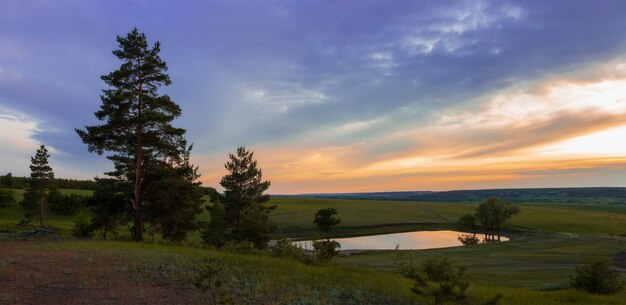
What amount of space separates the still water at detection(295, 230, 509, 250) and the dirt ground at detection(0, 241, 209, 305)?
60.0m

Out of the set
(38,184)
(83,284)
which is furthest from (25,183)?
(83,284)

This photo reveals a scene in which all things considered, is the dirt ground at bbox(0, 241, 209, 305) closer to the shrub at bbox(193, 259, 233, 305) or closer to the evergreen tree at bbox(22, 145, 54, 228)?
the shrub at bbox(193, 259, 233, 305)

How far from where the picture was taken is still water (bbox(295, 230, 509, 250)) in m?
74.8

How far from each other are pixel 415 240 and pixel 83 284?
81189 mm

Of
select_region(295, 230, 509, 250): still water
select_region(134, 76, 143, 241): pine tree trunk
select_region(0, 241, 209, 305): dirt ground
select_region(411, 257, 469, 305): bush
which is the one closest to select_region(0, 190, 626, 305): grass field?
select_region(0, 241, 209, 305): dirt ground

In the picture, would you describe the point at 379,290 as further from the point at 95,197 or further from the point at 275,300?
the point at 95,197

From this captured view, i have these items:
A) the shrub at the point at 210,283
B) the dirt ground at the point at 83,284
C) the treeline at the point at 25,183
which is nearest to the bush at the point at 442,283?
the shrub at the point at 210,283

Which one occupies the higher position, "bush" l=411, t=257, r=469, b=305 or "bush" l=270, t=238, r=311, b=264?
"bush" l=411, t=257, r=469, b=305

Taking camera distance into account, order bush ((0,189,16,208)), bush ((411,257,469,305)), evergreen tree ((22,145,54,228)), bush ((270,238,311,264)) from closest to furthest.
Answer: bush ((411,257,469,305))
bush ((270,238,311,264))
evergreen tree ((22,145,54,228))
bush ((0,189,16,208))

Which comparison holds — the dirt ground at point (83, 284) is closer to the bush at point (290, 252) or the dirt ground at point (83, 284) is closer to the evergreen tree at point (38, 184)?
the bush at point (290, 252)

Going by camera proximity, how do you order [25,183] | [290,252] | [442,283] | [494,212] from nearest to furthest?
[442,283]
[290,252]
[494,212]
[25,183]

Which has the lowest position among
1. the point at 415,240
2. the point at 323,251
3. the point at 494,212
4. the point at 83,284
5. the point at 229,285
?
the point at 415,240

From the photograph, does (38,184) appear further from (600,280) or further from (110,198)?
(600,280)

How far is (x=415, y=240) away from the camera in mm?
86312
